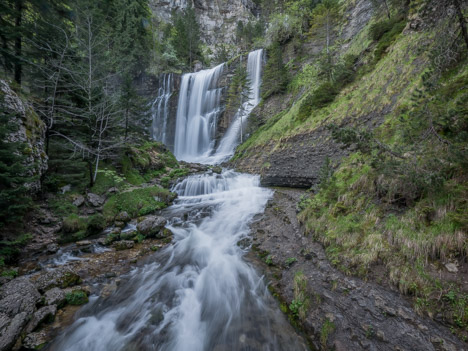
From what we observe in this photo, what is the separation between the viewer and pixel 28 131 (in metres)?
8.09

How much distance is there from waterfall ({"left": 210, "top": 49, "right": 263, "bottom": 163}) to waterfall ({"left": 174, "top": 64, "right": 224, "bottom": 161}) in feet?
9.29

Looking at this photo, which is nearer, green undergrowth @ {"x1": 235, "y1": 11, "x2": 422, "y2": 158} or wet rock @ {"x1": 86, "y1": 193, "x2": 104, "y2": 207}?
green undergrowth @ {"x1": 235, "y1": 11, "x2": 422, "y2": 158}

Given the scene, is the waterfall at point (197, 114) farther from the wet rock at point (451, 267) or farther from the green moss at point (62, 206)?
the wet rock at point (451, 267)

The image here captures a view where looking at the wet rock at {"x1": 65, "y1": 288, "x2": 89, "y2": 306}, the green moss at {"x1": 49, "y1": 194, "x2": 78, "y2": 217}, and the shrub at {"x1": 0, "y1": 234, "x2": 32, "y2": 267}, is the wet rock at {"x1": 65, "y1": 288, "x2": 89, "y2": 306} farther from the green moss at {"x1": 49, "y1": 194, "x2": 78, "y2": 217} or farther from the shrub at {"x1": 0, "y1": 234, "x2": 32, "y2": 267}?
the green moss at {"x1": 49, "y1": 194, "x2": 78, "y2": 217}

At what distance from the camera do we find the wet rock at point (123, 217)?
30.8 feet

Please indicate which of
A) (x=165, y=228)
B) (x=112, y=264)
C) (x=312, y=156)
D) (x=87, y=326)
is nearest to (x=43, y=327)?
(x=87, y=326)

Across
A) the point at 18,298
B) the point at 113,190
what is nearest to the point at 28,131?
the point at 113,190

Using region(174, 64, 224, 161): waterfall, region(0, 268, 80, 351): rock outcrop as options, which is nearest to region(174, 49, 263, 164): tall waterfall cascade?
region(174, 64, 224, 161): waterfall

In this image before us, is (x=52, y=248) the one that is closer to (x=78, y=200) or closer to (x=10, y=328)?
(x=78, y=200)

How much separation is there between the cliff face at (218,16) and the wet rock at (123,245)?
6402 cm

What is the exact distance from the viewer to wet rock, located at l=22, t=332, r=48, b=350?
3.50 m

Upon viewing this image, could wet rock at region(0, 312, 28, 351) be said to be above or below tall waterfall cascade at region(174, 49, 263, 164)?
below

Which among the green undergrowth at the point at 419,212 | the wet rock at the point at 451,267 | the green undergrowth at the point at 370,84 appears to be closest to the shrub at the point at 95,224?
the green undergrowth at the point at 419,212

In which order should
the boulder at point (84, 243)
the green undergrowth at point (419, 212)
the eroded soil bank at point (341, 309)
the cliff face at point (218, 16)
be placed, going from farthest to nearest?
the cliff face at point (218, 16)
the boulder at point (84, 243)
the green undergrowth at point (419, 212)
the eroded soil bank at point (341, 309)
